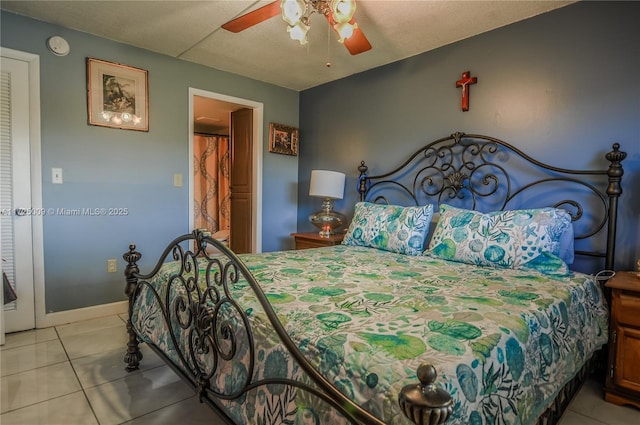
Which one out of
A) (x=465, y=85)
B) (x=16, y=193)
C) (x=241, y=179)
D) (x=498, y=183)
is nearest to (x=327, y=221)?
(x=241, y=179)

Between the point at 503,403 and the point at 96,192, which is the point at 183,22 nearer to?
the point at 96,192

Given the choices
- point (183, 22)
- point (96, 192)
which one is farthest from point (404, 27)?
point (96, 192)

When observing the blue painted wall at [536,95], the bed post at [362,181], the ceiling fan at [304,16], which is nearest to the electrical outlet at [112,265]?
the ceiling fan at [304,16]

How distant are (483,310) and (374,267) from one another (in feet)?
2.70

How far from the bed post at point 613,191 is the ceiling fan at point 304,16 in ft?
5.33

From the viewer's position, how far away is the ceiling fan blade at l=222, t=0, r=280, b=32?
183 cm

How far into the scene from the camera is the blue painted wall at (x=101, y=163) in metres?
2.67

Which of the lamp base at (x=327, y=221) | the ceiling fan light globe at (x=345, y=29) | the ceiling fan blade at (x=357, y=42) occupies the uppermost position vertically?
the ceiling fan blade at (x=357, y=42)

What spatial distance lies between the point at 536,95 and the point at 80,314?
3.94 meters

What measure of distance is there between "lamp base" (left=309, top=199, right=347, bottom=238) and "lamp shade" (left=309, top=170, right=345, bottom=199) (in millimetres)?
194

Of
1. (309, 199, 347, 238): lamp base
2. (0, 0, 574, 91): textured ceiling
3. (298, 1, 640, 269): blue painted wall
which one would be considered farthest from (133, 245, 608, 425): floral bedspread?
(0, 0, 574, 91): textured ceiling

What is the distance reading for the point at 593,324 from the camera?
175 cm

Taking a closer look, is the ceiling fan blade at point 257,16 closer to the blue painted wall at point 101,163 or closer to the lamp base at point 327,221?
the blue painted wall at point 101,163

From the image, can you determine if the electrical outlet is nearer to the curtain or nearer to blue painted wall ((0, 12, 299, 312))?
blue painted wall ((0, 12, 299, 312))
